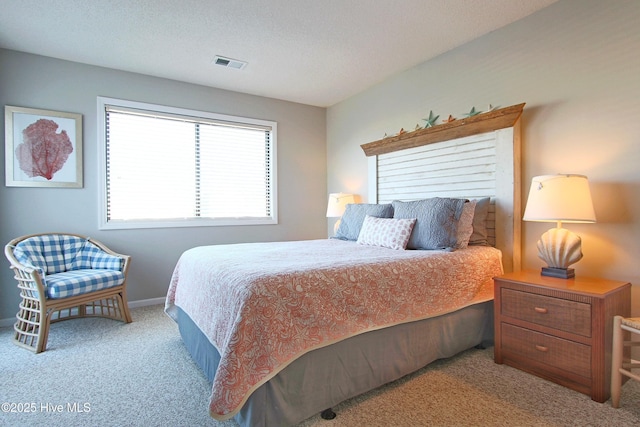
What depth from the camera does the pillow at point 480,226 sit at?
2.62 meters

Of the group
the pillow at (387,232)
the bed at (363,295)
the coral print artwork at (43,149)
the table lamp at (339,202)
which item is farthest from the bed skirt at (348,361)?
the coral print artwork at (43,149)

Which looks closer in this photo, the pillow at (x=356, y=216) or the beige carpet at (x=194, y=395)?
the beige carpet at (x=194, y=395)

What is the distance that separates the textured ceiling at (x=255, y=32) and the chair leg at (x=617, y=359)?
2248mm

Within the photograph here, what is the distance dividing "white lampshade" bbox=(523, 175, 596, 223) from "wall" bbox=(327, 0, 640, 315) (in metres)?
0.29

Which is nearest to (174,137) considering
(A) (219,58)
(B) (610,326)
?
(A) (219,58)

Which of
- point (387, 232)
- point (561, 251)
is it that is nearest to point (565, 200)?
point (561, 251)

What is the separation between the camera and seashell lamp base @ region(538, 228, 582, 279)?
2.06 meters

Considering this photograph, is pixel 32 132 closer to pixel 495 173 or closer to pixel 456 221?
pixel 456 221

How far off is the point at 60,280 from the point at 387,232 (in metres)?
2.66

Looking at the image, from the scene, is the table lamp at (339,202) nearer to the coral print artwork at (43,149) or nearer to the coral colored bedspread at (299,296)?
the coral colored bedspread at (299,296)

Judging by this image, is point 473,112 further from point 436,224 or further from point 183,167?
point 183,167

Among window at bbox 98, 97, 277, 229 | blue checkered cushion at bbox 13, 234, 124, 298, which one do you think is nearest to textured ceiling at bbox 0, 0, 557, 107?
window at bbox 98, 97, 277, 229

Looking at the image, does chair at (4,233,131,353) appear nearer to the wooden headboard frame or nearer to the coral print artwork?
the coral print artwork

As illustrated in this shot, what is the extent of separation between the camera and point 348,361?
1.71m
